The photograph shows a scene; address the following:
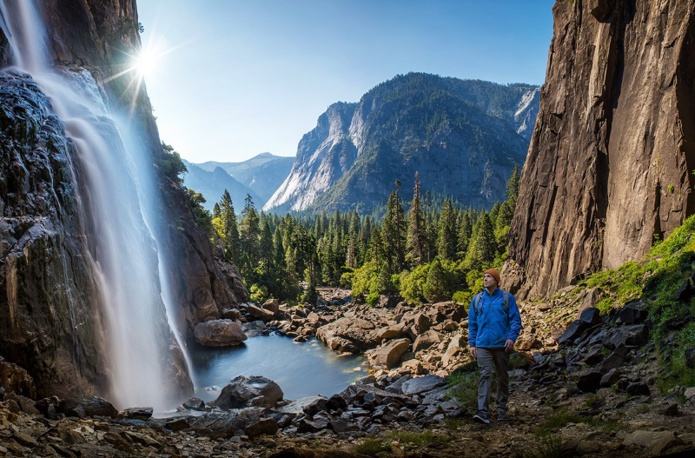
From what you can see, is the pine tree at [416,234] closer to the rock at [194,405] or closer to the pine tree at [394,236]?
the pine tree at [394,236]

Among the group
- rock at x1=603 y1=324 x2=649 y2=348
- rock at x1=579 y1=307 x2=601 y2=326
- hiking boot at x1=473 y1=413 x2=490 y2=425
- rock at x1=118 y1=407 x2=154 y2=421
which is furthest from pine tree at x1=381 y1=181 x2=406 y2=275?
hiking boot at x1=473 y1=413 x2=490 y2=425

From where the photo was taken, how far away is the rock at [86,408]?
32.6 ft

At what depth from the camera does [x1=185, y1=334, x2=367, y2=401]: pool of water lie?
2521 cm

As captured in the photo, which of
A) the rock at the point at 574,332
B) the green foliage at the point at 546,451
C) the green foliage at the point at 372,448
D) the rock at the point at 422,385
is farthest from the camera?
the rock at the point at 422,385

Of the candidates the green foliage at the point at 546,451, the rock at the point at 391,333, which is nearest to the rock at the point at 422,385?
the green foliage at the point at 546,451

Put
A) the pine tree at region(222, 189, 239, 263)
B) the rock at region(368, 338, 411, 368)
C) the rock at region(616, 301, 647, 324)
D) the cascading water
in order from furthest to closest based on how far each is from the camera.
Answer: the pine tree at region(222, 189, 239, 263) < the rock at region(368, 338, 411, 368) < the cascading water < the rock at region(616, 301, 647, 324)

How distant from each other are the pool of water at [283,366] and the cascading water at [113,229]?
5648mm

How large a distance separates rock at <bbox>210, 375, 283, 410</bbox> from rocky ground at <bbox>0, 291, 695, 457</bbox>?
6 cm

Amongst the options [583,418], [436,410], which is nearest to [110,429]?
[436,410]

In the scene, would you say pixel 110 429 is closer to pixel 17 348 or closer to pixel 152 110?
pixel 17 348

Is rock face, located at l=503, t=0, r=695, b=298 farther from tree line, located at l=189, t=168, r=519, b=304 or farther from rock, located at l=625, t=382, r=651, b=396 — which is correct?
rock, located at l=625, t=382, r=651, b=396

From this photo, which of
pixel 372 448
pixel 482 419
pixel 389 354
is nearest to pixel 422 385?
pixel 482 419

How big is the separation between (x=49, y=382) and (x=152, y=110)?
41750 millimetres

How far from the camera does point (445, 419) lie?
950cm
